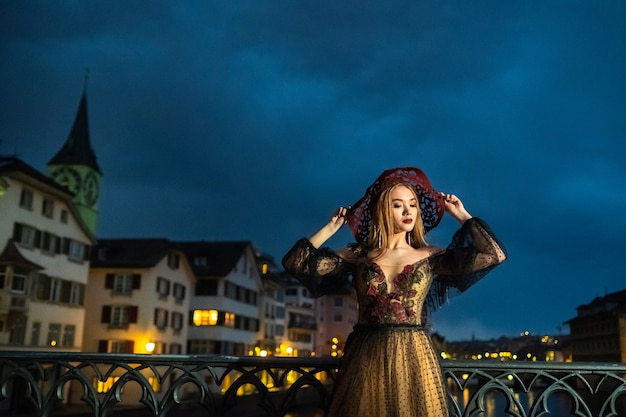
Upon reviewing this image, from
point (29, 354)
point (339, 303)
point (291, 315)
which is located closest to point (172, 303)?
point (291, 315)

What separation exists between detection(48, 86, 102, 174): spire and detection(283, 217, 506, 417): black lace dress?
293 ft

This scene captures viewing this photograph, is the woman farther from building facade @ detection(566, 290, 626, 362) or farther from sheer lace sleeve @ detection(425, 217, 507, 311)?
building facade @ detection(566, 290, 626, 362)

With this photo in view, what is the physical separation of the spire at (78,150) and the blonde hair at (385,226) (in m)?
89.5

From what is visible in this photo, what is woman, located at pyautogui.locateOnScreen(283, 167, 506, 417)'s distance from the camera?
3.38 metres

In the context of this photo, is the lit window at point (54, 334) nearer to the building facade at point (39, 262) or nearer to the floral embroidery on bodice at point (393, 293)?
the building facade at point (39, 262)

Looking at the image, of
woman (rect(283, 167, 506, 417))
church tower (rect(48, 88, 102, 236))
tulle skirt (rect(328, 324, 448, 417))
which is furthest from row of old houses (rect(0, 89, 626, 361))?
church tower (rect(48, 88, 102, 236))

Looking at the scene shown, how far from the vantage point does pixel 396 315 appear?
3578mm

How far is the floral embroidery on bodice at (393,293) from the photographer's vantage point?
3594 mm

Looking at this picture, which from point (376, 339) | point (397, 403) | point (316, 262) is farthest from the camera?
point (316, 262)

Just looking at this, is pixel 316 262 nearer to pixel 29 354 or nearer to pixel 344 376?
pixel 344 376

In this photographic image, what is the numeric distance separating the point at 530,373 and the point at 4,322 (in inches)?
1065

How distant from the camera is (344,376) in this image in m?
3.56

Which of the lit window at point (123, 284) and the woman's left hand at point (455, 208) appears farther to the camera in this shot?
the lit window at point (123, 284)

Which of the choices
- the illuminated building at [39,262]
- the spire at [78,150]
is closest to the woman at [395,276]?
the illuminated building at [39,262]
